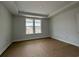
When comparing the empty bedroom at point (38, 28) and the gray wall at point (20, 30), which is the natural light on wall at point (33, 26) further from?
the gray wall at point (20, 30)

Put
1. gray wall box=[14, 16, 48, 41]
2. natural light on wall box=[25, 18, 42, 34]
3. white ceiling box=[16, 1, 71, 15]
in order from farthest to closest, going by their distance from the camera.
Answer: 1. natural light on wall box=[25, 18, 42, 34]
2. gray wall box=[14, 16, 48, 41]
3. white ceiling box=[16, 1, 71, 15]

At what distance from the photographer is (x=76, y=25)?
11.6 ft

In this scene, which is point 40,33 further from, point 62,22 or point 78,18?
point 78,18

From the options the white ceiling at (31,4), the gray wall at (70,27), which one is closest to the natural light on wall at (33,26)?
the white ceiling at (31,4)

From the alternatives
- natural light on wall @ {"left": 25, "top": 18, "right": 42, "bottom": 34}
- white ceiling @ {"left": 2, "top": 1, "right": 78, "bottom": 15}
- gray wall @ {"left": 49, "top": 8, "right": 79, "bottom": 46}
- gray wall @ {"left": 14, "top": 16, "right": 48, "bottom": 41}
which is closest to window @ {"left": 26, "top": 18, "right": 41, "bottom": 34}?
natural light on wall @ {"left": 25, "top": 18, "right": 42, "bottom": 34}

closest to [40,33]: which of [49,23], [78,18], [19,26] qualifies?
[49,23]

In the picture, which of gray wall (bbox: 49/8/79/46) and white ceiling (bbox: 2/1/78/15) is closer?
white ceiling (bbox: 2/1/78/15)

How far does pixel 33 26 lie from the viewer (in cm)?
592

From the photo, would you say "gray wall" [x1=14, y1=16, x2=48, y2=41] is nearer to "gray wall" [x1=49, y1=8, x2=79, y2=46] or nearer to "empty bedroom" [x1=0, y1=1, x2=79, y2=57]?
"empty bedroom" [x1=0, y1=1, x2=79, y2=57]

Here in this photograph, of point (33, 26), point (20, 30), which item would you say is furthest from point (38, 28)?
point (20, 30)

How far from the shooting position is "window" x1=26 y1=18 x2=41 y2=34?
5.67m

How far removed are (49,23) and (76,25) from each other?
3327mm

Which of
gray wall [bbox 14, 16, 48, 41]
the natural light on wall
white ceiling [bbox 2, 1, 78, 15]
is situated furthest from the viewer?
the natural light on wall

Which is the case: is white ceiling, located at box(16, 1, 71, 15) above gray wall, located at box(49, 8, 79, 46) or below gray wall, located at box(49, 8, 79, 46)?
above
